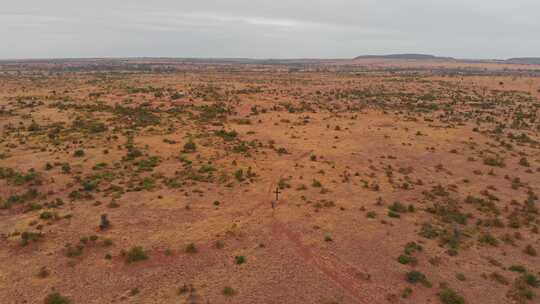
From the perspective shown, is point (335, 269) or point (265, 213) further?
point (265, 213)

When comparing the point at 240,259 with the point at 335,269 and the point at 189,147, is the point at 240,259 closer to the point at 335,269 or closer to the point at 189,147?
the point at 335,269

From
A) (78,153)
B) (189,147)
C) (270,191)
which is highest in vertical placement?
(189,147)

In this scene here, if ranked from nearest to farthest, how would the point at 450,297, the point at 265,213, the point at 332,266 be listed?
the point at 450,297, the point at 332,266, the point at 265,213

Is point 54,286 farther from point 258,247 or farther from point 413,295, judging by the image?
point 413,295

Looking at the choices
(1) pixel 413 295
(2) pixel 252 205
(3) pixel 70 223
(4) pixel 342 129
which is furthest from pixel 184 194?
(4) pixel 342 129

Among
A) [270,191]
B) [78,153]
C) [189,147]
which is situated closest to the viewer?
[270,191]

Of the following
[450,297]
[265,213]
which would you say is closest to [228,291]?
[265,213]

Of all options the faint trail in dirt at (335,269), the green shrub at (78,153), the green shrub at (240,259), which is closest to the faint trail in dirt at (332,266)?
the faint trail in dirt at (335,269)
